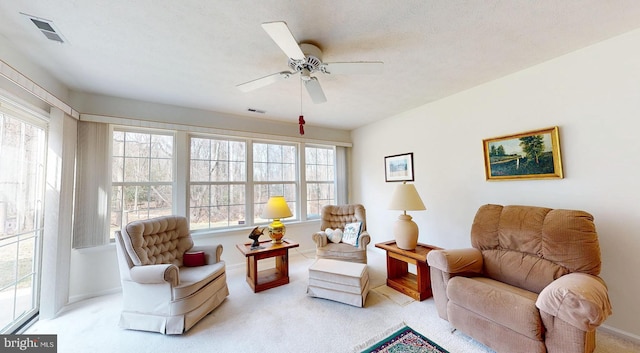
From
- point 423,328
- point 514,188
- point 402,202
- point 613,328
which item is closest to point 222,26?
point 402,202

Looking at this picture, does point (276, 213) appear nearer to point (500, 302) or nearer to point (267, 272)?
point (267, 272)

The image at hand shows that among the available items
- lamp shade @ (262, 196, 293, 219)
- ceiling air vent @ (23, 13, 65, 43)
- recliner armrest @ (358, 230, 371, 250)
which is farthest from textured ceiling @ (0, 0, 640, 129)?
recliner armrest @ (358, 230, 371, 250)

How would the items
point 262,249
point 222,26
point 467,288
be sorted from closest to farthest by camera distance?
point 222,26
point 467,288
point 262,249

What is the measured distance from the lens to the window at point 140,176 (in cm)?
305

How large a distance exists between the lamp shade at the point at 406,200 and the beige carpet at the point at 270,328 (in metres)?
1.01

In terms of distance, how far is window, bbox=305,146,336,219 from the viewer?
4656 mm

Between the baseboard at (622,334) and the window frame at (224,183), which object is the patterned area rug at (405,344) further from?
the window frame at (224,183)

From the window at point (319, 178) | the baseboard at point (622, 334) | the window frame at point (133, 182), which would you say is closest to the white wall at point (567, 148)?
the baseboard at point (622, 334)

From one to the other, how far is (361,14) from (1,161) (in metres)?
3.13

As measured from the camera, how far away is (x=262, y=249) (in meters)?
2.88

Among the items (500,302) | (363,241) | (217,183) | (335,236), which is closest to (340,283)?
(363,241)

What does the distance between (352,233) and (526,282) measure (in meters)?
1.89

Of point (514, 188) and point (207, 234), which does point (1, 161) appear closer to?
point (207, 234)

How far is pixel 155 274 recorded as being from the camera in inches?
79.4
